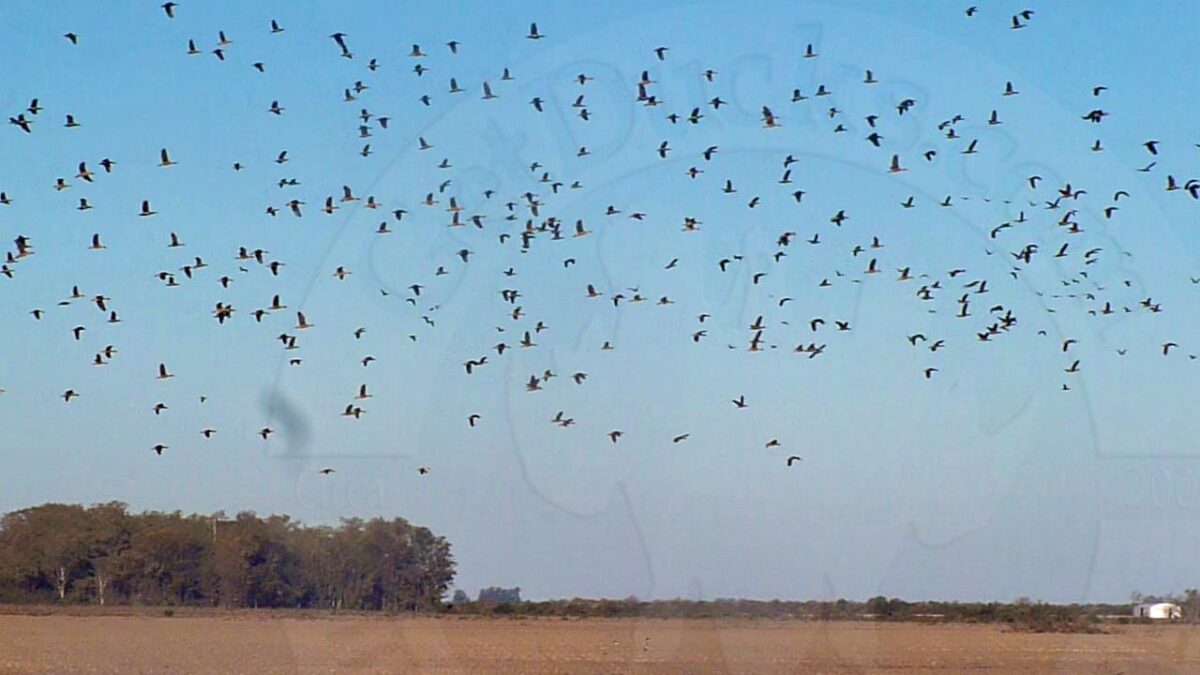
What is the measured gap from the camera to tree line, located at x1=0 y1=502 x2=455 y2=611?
103188mm

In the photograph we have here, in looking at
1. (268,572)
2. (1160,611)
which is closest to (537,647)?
(268,572)

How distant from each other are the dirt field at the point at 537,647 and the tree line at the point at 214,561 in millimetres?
5187

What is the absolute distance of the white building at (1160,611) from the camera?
137000 mm

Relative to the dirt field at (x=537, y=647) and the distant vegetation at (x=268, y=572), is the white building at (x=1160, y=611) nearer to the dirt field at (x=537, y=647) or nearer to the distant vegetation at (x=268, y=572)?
the distant vegetation at (x=268, y=572)

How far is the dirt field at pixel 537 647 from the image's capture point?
53781mm

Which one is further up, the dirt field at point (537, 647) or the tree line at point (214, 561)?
the tree line at point (214, 561)

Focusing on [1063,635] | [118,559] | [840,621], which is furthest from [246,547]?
[1063,635]

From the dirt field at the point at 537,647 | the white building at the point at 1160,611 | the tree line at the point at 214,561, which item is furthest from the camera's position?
the white building at the point at 1160,611

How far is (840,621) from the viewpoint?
121312mm

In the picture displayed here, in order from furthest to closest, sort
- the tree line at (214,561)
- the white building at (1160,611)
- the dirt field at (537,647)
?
the white building at (1160,611) → the tree line at (214,561) → the dirt field at (537,647)

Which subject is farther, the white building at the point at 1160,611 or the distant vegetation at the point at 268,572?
the white building at the point at 1160,611

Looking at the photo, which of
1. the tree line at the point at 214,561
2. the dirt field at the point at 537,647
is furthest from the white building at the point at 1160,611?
the tree line at the point at 214,561

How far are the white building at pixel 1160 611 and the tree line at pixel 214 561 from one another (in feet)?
218

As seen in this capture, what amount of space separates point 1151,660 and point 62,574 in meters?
80.4
